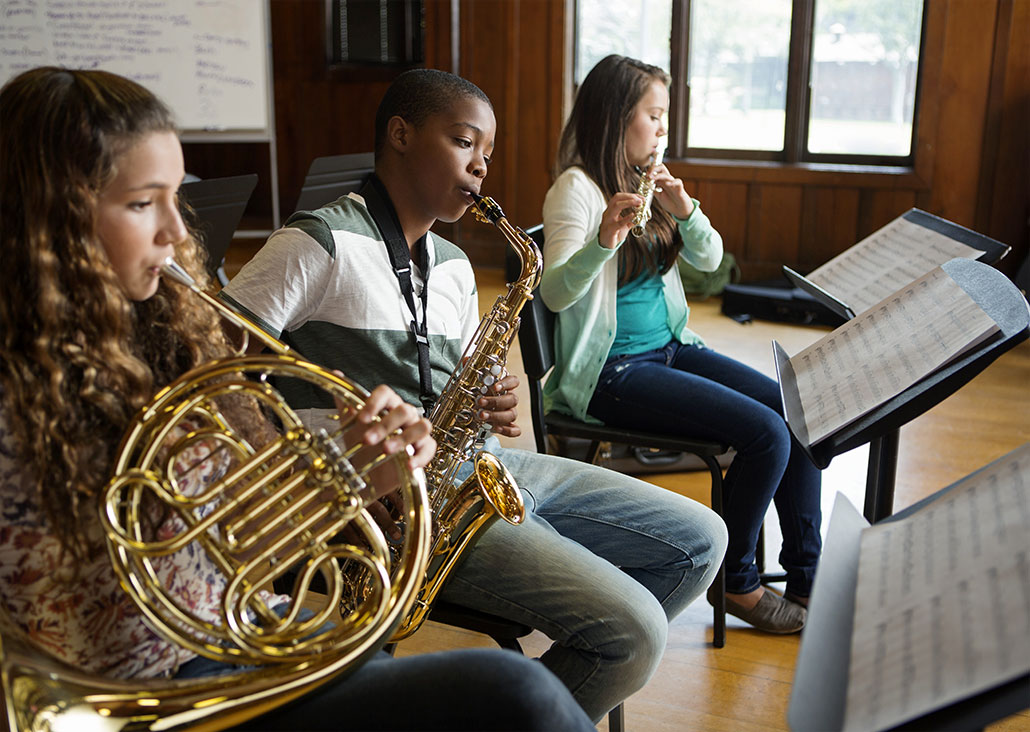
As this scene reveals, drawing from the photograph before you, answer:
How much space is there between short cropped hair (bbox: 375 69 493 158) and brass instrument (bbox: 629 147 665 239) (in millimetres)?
Result: 563

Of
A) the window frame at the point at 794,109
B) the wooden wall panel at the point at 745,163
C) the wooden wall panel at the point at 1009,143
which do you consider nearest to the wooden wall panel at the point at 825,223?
the wooden wall panel at the point at 745,163

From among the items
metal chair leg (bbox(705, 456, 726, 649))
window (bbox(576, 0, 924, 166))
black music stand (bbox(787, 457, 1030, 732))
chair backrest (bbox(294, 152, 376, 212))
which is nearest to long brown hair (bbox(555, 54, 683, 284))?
metal chair leg (bbox(705, 456, 726, 649))

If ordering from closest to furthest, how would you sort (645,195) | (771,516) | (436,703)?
(436,703)
(645,195)
(771,516)

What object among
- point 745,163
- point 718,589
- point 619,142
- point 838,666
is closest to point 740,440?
point 718,589

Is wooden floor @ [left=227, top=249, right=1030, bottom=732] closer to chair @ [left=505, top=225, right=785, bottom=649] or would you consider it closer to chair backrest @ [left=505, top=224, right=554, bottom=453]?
A: chair @ [left=505, top=225, right=785, bottom=649]

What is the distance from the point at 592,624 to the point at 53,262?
86 cm

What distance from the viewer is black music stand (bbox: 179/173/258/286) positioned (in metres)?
2.36

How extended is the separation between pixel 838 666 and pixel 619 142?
166 centimetres

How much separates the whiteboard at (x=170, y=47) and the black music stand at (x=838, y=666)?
12.3ft

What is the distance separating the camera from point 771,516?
279cm

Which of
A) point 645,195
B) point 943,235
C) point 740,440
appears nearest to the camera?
point 943,235

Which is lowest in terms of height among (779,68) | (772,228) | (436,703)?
(772,228)

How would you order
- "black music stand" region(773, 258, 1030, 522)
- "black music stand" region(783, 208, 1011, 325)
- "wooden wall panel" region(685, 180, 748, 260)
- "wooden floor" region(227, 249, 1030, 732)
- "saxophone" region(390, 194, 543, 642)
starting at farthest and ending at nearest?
Result: "wooden wall panel" region(685, 180, 748, 260), "wooden floor" region(227, 249, 1030, 732), "black music stand" region(783, 208, 1011, 325), "saxophone" region(390, 194, 543, 642), "black music stand" region(773, 258, 1030, 522)

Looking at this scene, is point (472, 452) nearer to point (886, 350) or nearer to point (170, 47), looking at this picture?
point (886, 350)
